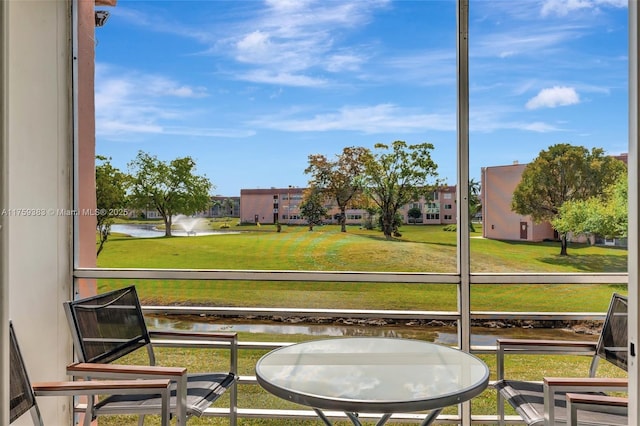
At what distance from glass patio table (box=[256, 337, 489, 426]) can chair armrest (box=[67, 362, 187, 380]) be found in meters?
0.46

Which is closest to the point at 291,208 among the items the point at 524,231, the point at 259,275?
the point at 259,275

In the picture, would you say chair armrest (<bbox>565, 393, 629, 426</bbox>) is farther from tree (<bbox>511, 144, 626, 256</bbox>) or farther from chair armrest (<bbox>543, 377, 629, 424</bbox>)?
tree (<bbox>511, 144, 626, 256</bbox>)

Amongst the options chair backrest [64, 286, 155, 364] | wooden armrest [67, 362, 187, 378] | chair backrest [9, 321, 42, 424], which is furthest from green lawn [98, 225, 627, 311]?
chair backrest [9, 321, 42, 424]

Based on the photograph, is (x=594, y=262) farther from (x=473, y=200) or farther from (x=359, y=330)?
(x=359, y=330)

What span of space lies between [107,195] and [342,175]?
1.71 metres

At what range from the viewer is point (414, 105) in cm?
355

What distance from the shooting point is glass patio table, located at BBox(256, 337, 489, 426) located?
5.71 ft

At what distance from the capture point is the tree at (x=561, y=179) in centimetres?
320

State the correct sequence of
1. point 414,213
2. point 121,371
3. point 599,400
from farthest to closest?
1. point 414,213
2. point 121,371
3. point 599,400

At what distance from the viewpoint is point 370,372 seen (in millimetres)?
2053

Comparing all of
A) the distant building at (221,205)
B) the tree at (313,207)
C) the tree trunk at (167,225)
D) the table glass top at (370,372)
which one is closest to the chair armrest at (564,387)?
the table glass top at (370,372)

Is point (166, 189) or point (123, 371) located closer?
point (123, 371)

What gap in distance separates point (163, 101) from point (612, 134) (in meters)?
3.14

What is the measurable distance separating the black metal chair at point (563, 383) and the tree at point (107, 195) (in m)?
2.71
